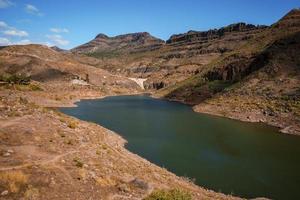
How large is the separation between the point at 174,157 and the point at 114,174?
17975 mm

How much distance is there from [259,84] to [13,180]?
84776 mm

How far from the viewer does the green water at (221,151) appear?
34562mm

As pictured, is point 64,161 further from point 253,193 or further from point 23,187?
point 253,193

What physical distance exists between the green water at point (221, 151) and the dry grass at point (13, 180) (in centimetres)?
1751

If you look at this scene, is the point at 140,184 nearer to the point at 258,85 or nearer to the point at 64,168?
the point at 64,168

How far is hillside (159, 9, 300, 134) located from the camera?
77.1m

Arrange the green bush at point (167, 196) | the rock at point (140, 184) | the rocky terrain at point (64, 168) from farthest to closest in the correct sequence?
the rock at point (140, 184) → the rocky terrain at point (64, 168) → the green bush at point (167, 196)

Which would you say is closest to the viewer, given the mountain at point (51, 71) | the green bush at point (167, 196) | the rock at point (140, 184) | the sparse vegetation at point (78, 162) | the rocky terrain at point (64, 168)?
the green bush at point (167, 196)

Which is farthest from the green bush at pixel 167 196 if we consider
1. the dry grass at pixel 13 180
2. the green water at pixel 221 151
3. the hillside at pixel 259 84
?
the hillside at pixel 259 84

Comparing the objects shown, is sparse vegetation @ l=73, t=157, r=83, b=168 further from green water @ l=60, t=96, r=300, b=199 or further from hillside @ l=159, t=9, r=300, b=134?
hillside @ l=159, t=9, r=300, b=134

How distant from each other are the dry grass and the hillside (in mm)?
54003

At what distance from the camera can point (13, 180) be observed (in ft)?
70.1

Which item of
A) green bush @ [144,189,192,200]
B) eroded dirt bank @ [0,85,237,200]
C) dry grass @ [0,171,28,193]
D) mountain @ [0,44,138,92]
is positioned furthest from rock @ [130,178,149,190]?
mountain @ [0,44,138,92]

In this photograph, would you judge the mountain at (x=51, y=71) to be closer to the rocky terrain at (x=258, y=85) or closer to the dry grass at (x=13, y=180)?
the rocky terrain at (x=258, y=85)
